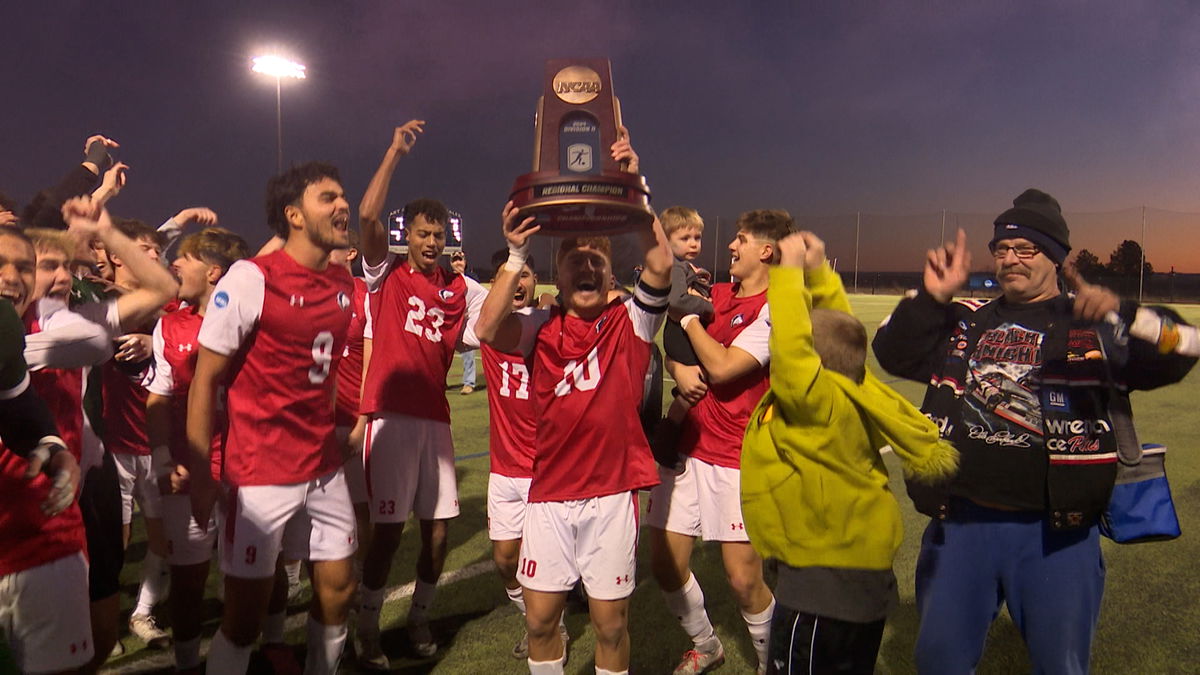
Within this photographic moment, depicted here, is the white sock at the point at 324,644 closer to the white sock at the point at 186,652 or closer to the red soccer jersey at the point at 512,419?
the white sock at the point at 186,652

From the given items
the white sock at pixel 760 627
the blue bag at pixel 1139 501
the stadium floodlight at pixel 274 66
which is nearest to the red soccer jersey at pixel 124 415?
the white sock at pixel 760 627

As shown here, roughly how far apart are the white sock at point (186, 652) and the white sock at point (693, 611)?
233cm

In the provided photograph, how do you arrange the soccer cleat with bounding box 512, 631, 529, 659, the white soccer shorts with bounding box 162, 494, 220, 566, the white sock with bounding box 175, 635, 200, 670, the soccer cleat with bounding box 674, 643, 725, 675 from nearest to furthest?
the white sock with bounding box 175, 635, 200, 670 < the white soccer shorts with bounding box 162, 494, 220, 566 < the soccer cleat with bounding box 674, 643, 725, 675 < the soccer cleat with bounding box 512, 631, 529, 659

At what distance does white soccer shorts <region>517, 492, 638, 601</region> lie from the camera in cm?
309

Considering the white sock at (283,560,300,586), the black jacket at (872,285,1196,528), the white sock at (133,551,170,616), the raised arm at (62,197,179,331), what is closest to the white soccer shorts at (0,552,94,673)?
the raised arm at (62,197,179,331)

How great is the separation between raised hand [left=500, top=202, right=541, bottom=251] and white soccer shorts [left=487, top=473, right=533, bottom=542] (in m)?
1.96

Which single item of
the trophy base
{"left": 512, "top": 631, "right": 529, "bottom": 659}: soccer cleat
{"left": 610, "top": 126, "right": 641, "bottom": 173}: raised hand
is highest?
{"left": 610, "top": 126, "right": 641, "bottom": 173}: raised hand

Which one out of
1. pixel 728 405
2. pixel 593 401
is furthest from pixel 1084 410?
pixel 593 401

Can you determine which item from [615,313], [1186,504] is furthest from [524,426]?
[1186,504]

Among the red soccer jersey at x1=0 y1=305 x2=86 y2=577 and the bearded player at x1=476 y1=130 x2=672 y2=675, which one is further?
the bearded player at x1=476 y1=130 x2=672 y2=675

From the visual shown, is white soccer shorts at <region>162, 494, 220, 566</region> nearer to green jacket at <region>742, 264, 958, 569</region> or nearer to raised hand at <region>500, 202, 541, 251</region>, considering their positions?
raised hand at <region>500, 202, 541, 251</region>

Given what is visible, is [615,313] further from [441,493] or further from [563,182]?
[441,493]

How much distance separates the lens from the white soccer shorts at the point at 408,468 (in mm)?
4336

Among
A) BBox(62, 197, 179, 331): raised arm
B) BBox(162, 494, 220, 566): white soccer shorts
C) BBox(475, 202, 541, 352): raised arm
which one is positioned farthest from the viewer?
BBox(162, 494, 220, 566): white soccer shorts
